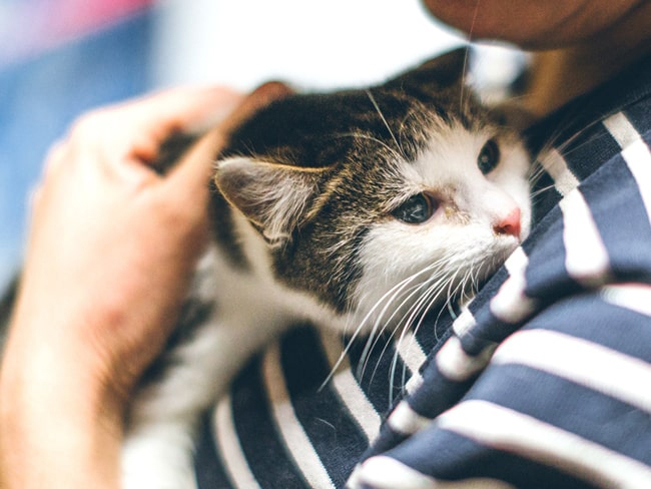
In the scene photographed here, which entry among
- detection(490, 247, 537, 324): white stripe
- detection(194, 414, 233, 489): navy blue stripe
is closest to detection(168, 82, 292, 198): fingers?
detection(194, 414, 233, 489): navy blue stripe

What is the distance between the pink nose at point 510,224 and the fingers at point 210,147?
0.37 m

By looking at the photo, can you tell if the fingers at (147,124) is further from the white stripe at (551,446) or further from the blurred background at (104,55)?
the white stripe at (551,446)

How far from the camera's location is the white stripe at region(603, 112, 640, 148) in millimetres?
565

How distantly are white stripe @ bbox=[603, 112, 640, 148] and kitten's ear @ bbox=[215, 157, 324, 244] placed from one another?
0.33 metres

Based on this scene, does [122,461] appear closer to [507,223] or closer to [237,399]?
[237,399]

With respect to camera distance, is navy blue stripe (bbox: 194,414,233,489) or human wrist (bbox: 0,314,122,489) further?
human wrist (bbox: 0,314,122,489)

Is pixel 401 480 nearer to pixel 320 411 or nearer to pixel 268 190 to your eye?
pixel 320 411

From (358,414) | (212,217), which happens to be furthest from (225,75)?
(358,414)

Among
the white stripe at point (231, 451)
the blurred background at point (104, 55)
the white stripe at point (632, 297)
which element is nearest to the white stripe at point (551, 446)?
the white stripe at point (632, 297)

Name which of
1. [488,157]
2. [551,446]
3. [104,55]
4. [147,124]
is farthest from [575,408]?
[104,55]

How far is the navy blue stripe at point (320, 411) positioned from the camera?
0.60 meters

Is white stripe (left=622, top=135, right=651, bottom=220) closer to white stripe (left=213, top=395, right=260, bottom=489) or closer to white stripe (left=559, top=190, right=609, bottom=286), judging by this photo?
white stripe (left=559, top=190, right=609, bottom=286)

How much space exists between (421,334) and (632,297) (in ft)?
0.77

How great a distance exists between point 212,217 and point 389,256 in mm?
323
